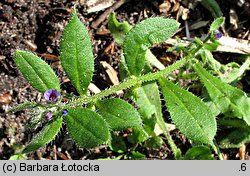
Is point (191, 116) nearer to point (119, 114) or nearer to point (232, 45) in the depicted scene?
point (119, 114)

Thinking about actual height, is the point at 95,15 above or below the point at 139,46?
above

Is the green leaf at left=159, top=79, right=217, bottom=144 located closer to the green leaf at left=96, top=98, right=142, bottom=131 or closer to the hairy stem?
the hairy stem

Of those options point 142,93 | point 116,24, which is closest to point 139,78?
point 142,93

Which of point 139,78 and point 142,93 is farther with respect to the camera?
point 142,93

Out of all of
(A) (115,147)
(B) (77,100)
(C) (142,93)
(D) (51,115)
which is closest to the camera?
(D) (51,115)

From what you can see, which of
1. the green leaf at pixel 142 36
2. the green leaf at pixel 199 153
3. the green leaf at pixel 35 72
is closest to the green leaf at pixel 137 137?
the green leaf at pixel 199 153

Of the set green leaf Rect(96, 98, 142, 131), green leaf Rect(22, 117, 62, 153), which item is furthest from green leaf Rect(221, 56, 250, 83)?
green leaf Rect(22, 117, 62, 153)

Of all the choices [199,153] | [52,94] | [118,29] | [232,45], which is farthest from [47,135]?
→ [232,45]
